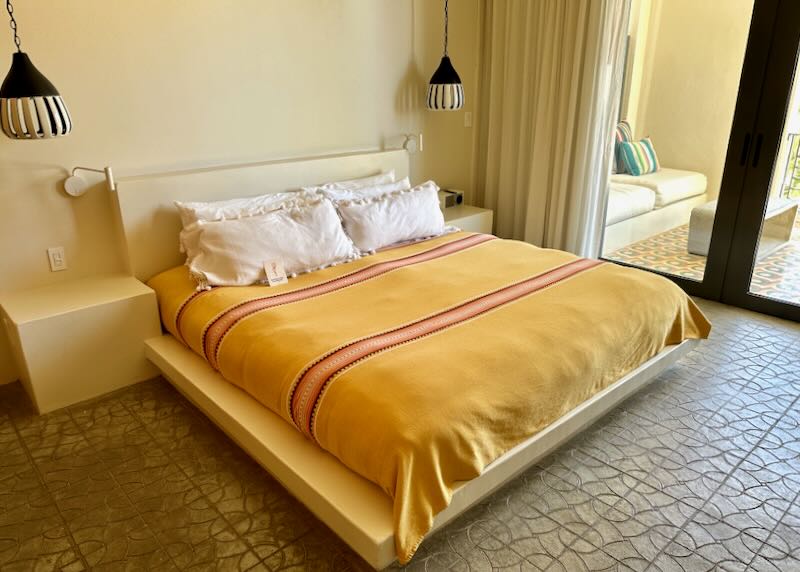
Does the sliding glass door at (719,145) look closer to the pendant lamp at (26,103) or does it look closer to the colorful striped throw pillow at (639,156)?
the colorful striped throw pillow at (639,156)

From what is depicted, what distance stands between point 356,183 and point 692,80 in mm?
2210

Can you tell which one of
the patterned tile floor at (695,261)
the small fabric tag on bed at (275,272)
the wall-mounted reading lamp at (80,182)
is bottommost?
the patterned tile floor at (695,261)

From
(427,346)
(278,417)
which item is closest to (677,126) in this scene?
(427,346)

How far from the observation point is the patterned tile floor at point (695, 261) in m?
3.63

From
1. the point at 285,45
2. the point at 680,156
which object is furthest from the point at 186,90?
the point at 680,156

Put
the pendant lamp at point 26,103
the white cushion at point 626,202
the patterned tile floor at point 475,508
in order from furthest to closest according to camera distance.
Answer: the white cushion at point 626,202, the pendant lamp at point 26,103, the patterned tile floor at point 475,508

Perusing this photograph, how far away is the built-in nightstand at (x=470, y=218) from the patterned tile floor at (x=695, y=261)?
94cm

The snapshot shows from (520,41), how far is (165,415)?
3.28 m

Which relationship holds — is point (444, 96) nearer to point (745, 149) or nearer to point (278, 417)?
point (745, 149)

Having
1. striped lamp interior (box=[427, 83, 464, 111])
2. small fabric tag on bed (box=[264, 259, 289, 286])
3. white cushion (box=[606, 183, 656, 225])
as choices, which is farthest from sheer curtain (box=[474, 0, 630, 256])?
small fabric tag on bed (box=[264, 259, 289, 286])

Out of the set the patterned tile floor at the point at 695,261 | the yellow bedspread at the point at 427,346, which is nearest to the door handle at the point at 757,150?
the patterned tile floor at the point at 695,261

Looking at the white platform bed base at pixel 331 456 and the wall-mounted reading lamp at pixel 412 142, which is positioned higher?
the wall-mounted reading lamp at pixel 412 142

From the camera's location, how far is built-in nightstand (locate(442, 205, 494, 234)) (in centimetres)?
411

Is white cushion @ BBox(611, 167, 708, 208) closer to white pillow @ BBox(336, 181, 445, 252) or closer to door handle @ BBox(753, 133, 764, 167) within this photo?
door handle @ BBox(753, 133, 764, 167)
